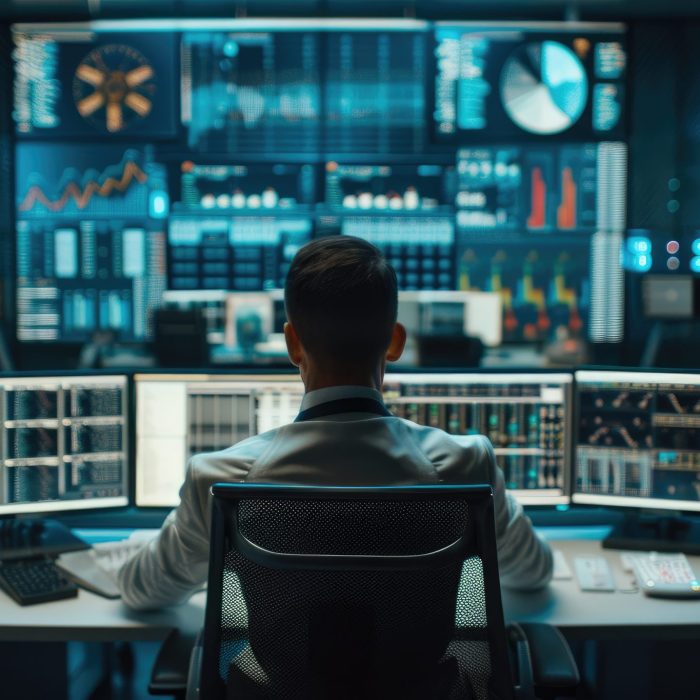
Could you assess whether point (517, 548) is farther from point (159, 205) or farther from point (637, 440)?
point (159, 205)

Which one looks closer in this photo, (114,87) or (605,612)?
(605,612)

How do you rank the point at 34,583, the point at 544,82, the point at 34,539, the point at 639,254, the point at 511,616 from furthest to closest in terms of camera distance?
1. the point at 544,82
2. the point at 639,254
3. the point at 34,539
4. the point at 34,583
5. the point at 511,616

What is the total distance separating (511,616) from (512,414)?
54cm

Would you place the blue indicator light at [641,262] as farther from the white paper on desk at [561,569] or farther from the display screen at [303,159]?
the white paper on desk at [561,569]

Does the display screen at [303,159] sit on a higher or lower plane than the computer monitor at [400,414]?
higher

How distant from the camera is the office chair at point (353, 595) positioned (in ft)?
3.43

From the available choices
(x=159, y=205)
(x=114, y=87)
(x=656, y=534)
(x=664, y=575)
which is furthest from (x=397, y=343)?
(x=114, y=87)

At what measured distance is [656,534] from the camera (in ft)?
6.54

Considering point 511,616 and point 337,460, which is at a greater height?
point 337,460

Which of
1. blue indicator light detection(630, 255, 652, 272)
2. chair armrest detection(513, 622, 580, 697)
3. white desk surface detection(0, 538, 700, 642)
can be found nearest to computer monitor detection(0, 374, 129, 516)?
white desk surface detection(0, 538, 700, 642)

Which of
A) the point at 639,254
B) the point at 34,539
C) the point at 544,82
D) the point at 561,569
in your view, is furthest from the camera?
the point at 544,82

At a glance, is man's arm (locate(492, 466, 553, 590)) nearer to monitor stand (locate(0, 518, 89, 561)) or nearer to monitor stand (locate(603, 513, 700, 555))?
monitor stand (locate(603, 513, 700, 555))

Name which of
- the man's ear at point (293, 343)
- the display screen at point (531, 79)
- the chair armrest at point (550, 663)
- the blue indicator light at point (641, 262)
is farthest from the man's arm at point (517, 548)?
the display screen at point (531, 79)

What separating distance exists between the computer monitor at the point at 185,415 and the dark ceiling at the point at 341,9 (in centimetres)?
242
